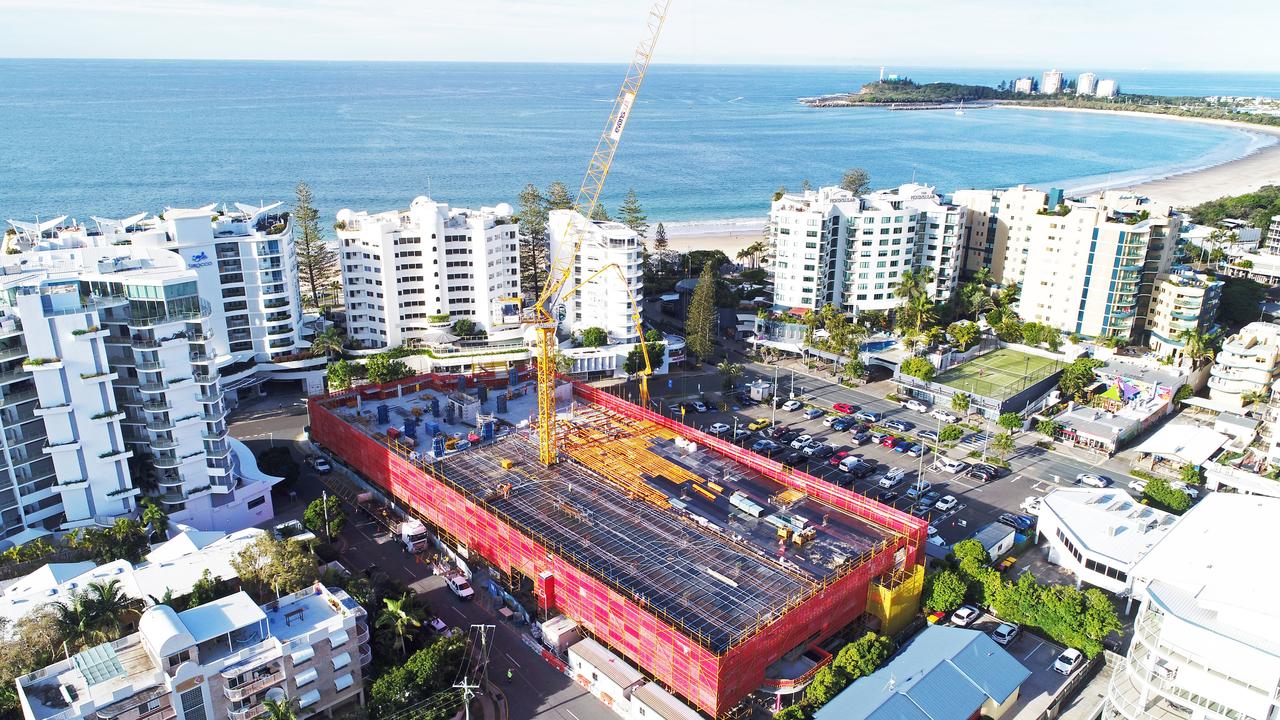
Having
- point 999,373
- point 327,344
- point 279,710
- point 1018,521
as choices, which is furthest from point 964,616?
point 327,344

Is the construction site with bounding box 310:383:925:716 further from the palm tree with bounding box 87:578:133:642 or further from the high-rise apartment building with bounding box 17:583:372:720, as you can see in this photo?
the palm tree with bounding box 87:578:133:642

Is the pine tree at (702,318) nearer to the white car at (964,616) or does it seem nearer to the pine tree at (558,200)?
the pine tree at (558,200)

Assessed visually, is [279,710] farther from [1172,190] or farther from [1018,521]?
[1172,190]

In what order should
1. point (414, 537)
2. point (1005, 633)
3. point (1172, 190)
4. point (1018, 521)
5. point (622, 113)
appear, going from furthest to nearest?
point (1172, 190)
point (622, 113)
point (1018, 521)
point (414, 537)
point (1005, 633)

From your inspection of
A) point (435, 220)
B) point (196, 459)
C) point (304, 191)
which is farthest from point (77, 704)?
point (304, 191)

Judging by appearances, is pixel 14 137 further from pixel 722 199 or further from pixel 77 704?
pixel 77 704

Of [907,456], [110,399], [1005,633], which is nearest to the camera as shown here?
[1005,633]

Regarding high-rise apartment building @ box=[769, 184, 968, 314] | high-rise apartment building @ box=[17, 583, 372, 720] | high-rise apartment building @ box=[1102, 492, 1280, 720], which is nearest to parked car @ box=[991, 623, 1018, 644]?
high-rise apartment building @ box=[1102, 492, 1280, 720]
